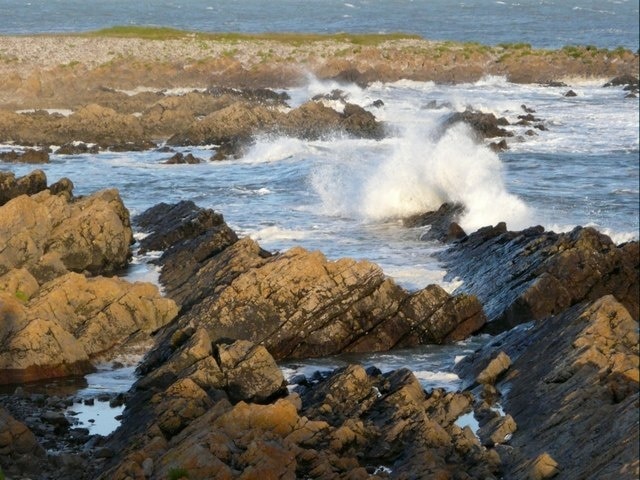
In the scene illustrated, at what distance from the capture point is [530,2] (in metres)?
124

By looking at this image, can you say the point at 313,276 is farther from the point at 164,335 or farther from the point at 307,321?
the point at 164,335

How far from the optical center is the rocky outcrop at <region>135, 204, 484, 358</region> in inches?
677

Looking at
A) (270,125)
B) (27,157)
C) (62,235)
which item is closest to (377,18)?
(270,125)

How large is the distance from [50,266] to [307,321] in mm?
4935

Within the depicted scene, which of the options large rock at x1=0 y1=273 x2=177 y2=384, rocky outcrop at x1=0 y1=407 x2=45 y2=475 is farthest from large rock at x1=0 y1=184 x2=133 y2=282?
rocky outcrop at x1=0 y1=407 x2=45 y2=475

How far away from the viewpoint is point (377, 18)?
116500 mm

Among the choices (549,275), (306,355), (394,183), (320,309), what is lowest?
(306,355)

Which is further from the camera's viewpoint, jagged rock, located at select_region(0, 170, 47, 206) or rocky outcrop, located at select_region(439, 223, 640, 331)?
jagged rock, located at select_region(0, 170, 47, 206)

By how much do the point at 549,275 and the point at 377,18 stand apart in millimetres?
100446

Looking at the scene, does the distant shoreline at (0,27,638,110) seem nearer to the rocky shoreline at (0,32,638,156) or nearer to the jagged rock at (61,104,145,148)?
the rocky shoreline at (0,32,638,156)

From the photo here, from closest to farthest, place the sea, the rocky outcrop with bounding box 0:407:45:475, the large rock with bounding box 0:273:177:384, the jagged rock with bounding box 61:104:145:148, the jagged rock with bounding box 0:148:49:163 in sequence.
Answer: the rocky outcrop with bounding box 0:407:45:475 < the large rock with bounding box 0:273:177:384 < the sea < the jagged rock with bounding box 0:148:49:163 < the jagged rock with bounding box 61:104:145:148

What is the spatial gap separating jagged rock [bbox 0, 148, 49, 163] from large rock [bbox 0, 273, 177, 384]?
64.2ft

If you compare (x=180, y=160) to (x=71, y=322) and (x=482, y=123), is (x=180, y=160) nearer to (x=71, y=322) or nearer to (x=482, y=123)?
(x=482, y=123)

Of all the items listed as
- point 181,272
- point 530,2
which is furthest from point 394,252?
point 530,2
